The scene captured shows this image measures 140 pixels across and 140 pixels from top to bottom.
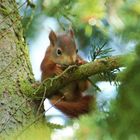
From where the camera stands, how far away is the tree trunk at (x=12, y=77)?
203cm

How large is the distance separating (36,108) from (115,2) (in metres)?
0.67

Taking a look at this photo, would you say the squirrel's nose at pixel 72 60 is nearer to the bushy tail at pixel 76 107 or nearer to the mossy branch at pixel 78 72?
the bushy tail at pixel 76 107

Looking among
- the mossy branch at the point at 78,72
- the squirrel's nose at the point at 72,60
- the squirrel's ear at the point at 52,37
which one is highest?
the squirrel's ear at the point at 52,37

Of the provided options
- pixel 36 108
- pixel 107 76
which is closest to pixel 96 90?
pixel 107 76

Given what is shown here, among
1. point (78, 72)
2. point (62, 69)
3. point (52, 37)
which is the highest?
point (52, 37)

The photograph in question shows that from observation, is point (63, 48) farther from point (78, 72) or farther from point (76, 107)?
point (78, 72)

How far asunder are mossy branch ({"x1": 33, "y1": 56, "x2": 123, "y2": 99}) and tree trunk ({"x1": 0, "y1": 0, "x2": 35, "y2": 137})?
10 cm

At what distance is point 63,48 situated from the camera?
2.98 metres

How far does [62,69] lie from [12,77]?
0.49 m

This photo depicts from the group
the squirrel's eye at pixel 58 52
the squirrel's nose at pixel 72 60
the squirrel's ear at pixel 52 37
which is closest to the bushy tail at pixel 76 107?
the squirrel's nose at pixel 72 60

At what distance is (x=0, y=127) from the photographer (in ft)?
6.44

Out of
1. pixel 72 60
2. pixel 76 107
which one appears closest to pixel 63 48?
pixel 72 60

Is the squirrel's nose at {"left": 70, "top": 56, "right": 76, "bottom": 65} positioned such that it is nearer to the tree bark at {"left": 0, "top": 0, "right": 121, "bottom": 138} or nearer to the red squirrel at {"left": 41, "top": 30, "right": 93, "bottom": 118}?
the red squirrel at {"left": 41, "top": 30, "right": 93, "bottom": 118}

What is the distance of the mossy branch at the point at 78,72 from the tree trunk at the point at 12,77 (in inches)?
3.7
